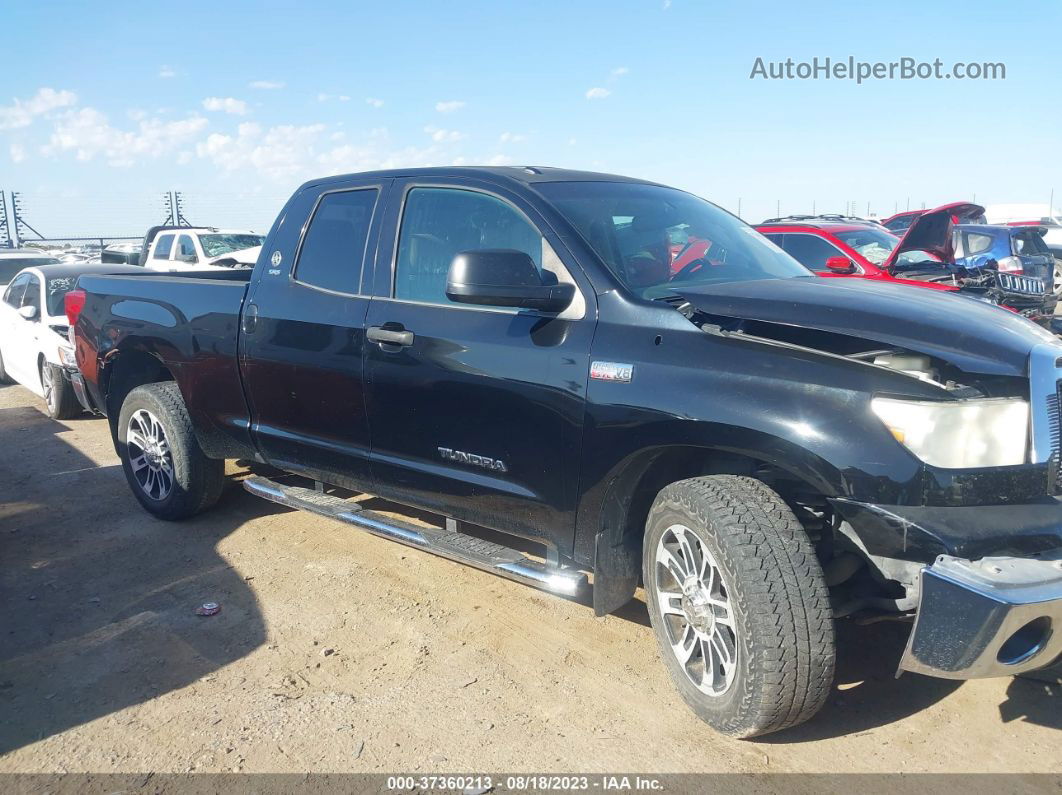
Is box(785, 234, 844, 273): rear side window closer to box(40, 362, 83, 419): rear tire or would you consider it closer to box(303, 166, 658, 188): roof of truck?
box(303, 166, 658, 188): roof of truck

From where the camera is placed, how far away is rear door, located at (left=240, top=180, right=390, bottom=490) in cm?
409

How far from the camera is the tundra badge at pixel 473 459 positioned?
3.53m

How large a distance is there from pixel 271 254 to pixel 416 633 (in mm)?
2136

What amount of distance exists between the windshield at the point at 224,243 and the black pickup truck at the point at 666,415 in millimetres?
11655

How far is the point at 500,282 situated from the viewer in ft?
10.5

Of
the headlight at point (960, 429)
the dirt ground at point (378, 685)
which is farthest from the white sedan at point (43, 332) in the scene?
the headlight at point (960, 429)

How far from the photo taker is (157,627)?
3939mm

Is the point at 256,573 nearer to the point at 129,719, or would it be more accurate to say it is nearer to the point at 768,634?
the point at 129,719

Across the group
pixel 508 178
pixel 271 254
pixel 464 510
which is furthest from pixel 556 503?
pixel 271 254

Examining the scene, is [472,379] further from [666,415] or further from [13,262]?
[13,262]

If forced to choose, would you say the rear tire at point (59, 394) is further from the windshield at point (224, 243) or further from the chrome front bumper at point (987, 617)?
the chrome front bumper at point (987, 617)

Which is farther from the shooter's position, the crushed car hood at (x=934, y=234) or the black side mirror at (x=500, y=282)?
the crushed car hood at (x=934, y=234)

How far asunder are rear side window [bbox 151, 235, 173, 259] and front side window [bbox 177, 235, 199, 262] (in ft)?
1.20

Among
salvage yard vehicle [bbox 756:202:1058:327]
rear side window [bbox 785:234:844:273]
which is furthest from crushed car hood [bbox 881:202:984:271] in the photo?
rear side window [bbox 785:234:844:273]
